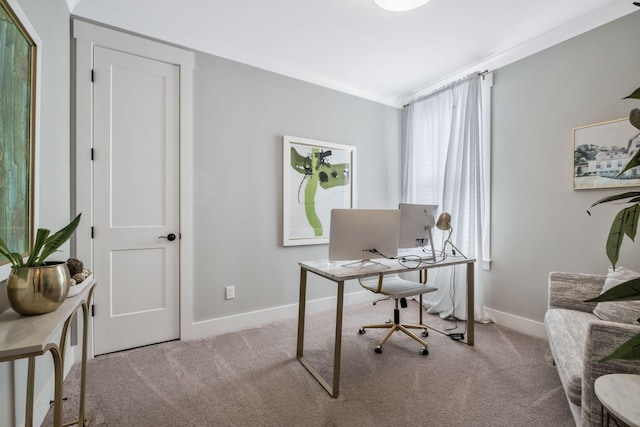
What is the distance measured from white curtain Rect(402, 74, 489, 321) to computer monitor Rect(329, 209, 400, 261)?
1325 mm

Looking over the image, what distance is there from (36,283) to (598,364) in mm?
2322

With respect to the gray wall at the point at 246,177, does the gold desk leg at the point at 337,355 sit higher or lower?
lower

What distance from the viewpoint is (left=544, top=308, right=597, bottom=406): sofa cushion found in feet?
4.94

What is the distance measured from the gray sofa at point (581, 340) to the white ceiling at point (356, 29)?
2097 millimetres

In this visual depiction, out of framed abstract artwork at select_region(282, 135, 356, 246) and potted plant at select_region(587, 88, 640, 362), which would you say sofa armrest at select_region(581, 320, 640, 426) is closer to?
potted plant at select_region(587, 88, 640, 362)

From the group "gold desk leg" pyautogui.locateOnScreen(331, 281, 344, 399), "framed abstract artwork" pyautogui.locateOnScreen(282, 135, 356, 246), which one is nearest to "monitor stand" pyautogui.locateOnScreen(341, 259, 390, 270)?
"gold desk leg" pyautogui.locateOnScreen(331, 281, 344, 399)

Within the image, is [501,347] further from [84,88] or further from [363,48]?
[84,88]

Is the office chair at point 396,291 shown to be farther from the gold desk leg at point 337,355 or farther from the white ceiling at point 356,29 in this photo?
the white ceiling at point 356,29

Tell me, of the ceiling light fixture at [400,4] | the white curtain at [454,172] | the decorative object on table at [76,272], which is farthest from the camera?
the white curtain at [454,172]

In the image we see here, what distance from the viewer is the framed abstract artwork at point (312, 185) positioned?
130 inches

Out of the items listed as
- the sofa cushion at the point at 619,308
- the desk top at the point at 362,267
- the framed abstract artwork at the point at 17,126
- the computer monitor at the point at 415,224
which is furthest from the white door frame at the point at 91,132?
the sofa cushion at the point at 619,308

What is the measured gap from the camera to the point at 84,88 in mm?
2336

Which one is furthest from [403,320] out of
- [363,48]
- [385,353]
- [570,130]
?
[363,48]

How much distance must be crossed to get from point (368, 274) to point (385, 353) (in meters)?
0.84
